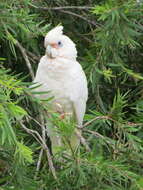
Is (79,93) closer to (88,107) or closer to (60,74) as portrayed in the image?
(60,74)

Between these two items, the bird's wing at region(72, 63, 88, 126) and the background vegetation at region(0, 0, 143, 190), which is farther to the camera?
the bird's wing at region(72, 63, 88, 126)

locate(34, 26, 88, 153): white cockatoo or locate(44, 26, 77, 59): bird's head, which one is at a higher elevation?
locate(44, 26, 77, 59): bird's head

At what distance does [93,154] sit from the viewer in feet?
5.57

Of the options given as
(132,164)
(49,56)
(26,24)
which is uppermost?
(26,24)

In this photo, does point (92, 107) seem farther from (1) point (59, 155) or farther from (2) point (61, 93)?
(1) point (59, 155)

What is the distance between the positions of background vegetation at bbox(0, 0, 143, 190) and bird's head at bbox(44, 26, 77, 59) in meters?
0.04

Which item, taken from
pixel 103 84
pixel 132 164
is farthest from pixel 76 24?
pixel 132 164

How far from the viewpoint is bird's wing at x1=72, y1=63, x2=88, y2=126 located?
2146 millimetres

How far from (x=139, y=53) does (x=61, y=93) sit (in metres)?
0.62

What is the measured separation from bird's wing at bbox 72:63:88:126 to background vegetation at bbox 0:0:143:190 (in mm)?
56

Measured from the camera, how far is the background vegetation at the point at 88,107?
5.27 feet

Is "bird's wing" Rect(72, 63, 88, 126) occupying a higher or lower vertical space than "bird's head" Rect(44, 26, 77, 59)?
lower

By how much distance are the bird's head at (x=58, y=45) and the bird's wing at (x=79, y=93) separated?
80 mm

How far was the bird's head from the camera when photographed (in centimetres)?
208
